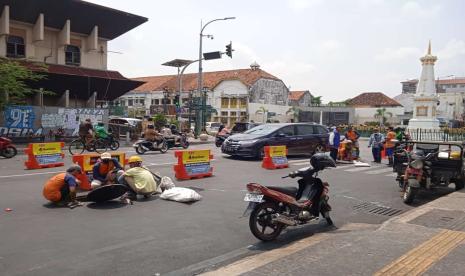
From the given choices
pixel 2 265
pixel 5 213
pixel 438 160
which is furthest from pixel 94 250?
pixel 438 160

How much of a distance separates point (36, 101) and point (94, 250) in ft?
80.9

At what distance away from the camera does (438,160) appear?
9812 millimetres

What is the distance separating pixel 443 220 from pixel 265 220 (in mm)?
2962

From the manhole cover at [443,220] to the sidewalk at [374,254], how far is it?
0.01 m

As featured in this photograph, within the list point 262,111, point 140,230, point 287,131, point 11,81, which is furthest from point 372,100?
point 140,230

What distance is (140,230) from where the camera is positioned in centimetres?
629

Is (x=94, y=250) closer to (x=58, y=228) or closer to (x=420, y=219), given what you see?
(x=58, y=228)

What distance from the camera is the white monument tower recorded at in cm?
3741

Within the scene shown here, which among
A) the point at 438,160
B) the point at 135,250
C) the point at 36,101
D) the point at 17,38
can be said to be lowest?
the point at 135,250

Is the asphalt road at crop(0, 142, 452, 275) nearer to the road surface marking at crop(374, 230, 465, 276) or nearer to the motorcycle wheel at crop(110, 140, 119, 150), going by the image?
the road surface marking at crop(374, 230, 465, 276)

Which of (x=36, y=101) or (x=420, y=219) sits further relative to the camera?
(x=36, y=101)

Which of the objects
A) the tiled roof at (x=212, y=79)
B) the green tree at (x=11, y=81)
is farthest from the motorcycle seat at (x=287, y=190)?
the tiled roof at (x=212, y=79)

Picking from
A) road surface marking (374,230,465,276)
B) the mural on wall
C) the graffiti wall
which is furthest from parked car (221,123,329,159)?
the mural on wall

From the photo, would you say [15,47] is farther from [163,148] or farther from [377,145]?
[377,145]
